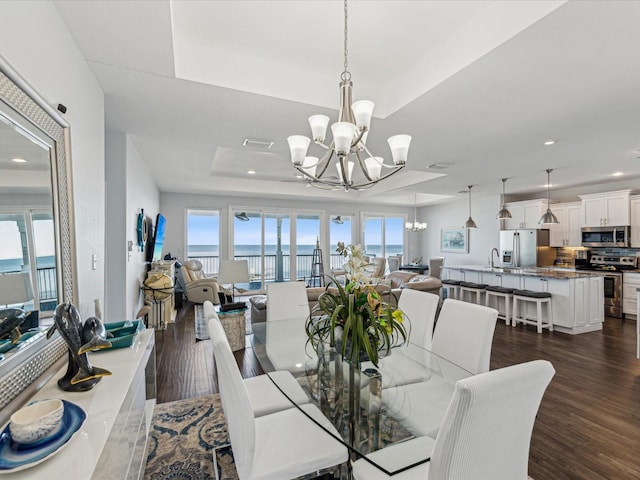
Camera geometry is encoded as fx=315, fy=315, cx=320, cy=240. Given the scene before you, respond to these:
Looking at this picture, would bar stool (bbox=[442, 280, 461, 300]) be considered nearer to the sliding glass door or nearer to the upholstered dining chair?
the upholstered dining chair

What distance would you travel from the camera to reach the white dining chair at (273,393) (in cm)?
177

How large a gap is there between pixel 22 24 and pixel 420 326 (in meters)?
2.97

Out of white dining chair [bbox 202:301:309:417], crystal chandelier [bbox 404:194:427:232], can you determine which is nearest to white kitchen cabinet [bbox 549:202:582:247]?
crystal chandelier [bbox 404:194:427:232]

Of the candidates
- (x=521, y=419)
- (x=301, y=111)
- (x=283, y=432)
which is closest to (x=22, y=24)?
(x=301, y=111)

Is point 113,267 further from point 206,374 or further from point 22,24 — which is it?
point 22,24

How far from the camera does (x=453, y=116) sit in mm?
3047

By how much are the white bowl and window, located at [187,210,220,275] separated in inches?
288

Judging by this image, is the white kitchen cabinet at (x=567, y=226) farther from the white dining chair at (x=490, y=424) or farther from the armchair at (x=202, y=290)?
the armchair at (x=202, y=290)

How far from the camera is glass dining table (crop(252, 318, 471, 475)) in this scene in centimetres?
141

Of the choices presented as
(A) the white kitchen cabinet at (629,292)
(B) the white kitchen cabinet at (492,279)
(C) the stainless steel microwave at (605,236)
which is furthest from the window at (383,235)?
(A) the white kitchen cabinet at (629,292)

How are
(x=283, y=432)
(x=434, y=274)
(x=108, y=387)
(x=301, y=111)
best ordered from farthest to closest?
(x=434, y=274) < (x=301, y=111) < (x=283, y=432) < (x=108, y=387)

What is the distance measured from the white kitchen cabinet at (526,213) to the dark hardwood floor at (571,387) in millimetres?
2721

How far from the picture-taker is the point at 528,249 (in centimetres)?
718

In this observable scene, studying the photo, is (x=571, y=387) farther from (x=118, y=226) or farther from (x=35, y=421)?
(x=118, y=226)
